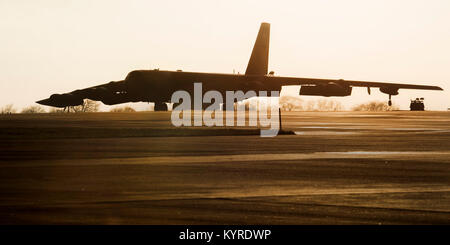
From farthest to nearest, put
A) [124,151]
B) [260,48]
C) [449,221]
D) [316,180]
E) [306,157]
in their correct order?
[260,48]
[124,151]
[306,157]
[316,180]
[449,221]

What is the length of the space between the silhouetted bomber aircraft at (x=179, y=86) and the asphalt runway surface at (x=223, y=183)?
4137 centimetres

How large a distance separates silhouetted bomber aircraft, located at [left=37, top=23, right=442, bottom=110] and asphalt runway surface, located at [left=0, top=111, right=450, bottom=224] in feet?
136

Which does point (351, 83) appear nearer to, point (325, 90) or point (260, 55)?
point (325, 90)

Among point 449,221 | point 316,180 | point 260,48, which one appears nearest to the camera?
point 449,221

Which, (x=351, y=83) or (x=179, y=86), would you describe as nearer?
(x=179, y=86)

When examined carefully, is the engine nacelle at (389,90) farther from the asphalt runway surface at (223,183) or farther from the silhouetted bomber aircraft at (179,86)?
the asphalt runway surface at (223,183)

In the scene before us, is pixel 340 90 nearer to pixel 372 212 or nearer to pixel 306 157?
pixel 306 157

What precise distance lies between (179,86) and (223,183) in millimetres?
54516

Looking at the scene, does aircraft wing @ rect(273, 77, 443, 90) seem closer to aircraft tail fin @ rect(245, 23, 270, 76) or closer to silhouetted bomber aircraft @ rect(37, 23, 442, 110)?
silhouetted bomber aircraft @ rect(37, 23, 442, 110)

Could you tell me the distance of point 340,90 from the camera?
62.9m

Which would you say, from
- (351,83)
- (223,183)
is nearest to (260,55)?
(351,83)

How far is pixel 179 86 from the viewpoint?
6519cm
